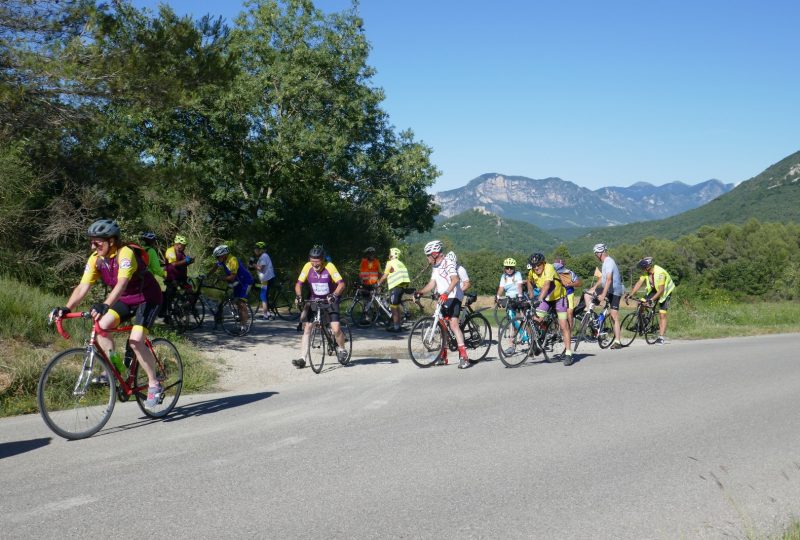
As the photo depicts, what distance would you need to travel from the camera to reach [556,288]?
11.8 m

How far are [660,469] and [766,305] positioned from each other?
2442cm

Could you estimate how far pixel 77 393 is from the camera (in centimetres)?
621

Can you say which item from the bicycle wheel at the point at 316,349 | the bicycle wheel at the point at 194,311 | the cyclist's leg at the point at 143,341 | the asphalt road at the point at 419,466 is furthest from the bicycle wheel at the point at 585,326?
the cyclist's leg at the point at 143,341

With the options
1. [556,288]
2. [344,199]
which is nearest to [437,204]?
[344,199]

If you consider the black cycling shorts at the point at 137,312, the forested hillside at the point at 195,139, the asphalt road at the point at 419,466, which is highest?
the forested hillside at the point at 195,139

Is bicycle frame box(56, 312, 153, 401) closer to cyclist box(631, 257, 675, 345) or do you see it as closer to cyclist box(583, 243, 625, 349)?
cyclist box(583, 243, 625, 349)

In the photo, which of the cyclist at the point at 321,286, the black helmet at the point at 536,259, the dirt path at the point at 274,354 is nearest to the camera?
the dirt path at the point at 274,354

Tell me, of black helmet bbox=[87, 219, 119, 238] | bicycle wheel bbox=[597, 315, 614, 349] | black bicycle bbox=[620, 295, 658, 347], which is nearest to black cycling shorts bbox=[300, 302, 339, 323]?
black helmet bbox=[87, 219, 119, 238]

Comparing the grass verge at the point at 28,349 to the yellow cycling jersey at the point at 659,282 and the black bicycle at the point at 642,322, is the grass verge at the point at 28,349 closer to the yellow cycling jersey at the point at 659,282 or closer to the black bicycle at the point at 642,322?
the black bicycle at the point at 642,322

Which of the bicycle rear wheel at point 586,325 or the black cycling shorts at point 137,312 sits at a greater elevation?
the black cycling shorts at point 137,312

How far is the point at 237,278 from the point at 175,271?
1384 mm

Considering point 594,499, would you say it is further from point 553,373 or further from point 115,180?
point 115,180

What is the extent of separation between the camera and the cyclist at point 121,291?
6.40 meters

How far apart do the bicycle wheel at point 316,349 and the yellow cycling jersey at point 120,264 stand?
159 inches
